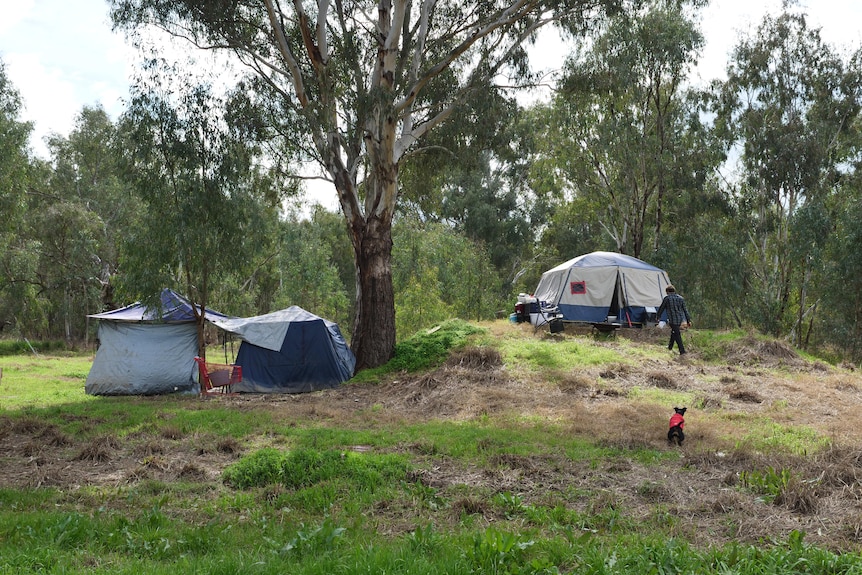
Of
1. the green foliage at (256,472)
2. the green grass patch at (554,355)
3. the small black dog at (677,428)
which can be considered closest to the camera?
the green foliage at (256,472)

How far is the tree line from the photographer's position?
632 inches

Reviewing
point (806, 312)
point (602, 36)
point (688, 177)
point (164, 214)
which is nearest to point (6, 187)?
point (164, 214)

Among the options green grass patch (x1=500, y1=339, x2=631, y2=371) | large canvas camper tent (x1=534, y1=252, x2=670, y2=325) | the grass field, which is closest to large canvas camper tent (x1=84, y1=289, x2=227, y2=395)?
the grass field

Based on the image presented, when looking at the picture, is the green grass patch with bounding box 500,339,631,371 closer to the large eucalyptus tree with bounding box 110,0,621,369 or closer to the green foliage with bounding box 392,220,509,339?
the large eucalyptus tree with bounding box 110,0,621,369

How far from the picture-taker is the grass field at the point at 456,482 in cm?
432

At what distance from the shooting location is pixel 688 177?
28.6 metres

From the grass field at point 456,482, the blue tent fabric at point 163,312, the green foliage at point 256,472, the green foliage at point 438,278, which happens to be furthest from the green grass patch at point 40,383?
the green foliage at point 438,278

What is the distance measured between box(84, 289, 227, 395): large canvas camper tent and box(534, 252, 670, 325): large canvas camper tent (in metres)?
11.5

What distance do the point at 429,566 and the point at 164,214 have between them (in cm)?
1376

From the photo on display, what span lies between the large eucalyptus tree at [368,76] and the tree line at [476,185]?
10 cm

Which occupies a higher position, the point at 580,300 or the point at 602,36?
the point at 602,36

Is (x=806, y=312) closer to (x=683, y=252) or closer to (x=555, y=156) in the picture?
(x=683, y=252)

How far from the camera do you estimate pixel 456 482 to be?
6.43 m

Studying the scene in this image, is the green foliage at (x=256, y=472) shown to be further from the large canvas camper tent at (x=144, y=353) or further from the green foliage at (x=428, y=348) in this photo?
the large canvas camper tent at (x=144, y=353)
